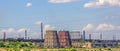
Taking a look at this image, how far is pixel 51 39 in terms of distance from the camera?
112 m

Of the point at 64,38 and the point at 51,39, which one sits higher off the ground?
the point at 64,38

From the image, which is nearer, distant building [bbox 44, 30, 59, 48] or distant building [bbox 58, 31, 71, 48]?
distant building [bbox 44, 30, 59, 48]

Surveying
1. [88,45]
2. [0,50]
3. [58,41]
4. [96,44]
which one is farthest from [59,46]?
[0,50]

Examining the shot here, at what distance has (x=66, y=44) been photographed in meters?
114

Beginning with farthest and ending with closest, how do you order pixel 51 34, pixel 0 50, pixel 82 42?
1. pixel 82 42
2. pixel 51 34
3. pixel 0 50

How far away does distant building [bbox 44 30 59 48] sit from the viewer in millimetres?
110738

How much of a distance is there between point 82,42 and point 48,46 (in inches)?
695

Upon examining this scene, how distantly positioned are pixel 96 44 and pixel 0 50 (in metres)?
56.7

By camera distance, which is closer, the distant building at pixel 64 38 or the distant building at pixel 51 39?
the distant building at pixel 51 39

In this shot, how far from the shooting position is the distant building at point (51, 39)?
110738 mm

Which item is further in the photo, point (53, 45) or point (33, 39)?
point (33, 39)

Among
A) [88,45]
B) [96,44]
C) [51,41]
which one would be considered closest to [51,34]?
[51,41]

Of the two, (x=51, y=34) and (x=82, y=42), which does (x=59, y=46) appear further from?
(x=82, y=42)

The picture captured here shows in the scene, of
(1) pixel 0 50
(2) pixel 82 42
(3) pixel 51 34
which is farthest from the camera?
(2) pixel 82 42
